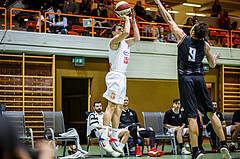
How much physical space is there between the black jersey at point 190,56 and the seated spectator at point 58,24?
694 centimetres

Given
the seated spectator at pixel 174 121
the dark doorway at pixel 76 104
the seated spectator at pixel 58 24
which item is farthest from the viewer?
the dark doorway at pixel 76 104

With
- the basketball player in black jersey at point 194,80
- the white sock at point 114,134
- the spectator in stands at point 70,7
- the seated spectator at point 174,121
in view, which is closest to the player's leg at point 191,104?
the basketball player in black jersey at point 194,80

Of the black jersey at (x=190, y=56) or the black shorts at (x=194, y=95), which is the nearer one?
the black shorts at (x=194, y=95)

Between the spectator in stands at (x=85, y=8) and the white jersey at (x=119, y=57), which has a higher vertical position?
the spectator in stands at (x=85, y=8)

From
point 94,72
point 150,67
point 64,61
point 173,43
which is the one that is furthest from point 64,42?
point 173,43

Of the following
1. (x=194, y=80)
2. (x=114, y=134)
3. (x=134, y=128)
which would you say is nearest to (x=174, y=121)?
(x=134, y=128)

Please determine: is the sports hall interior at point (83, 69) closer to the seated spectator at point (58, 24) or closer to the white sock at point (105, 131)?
the seated spectator at point (58, 24)

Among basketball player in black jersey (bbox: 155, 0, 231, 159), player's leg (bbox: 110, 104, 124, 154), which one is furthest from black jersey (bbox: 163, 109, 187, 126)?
basketball player in black jersey (bbox: 155, 0, 231, 159)

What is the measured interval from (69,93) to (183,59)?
38.6 ft

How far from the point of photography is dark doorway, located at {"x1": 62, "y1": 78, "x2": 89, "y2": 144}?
15.2 meters

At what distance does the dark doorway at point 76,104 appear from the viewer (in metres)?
15.2

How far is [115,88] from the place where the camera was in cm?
543

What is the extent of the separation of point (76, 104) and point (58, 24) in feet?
17.2

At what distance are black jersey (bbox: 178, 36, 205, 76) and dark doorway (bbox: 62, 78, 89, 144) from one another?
1035 centimetres
